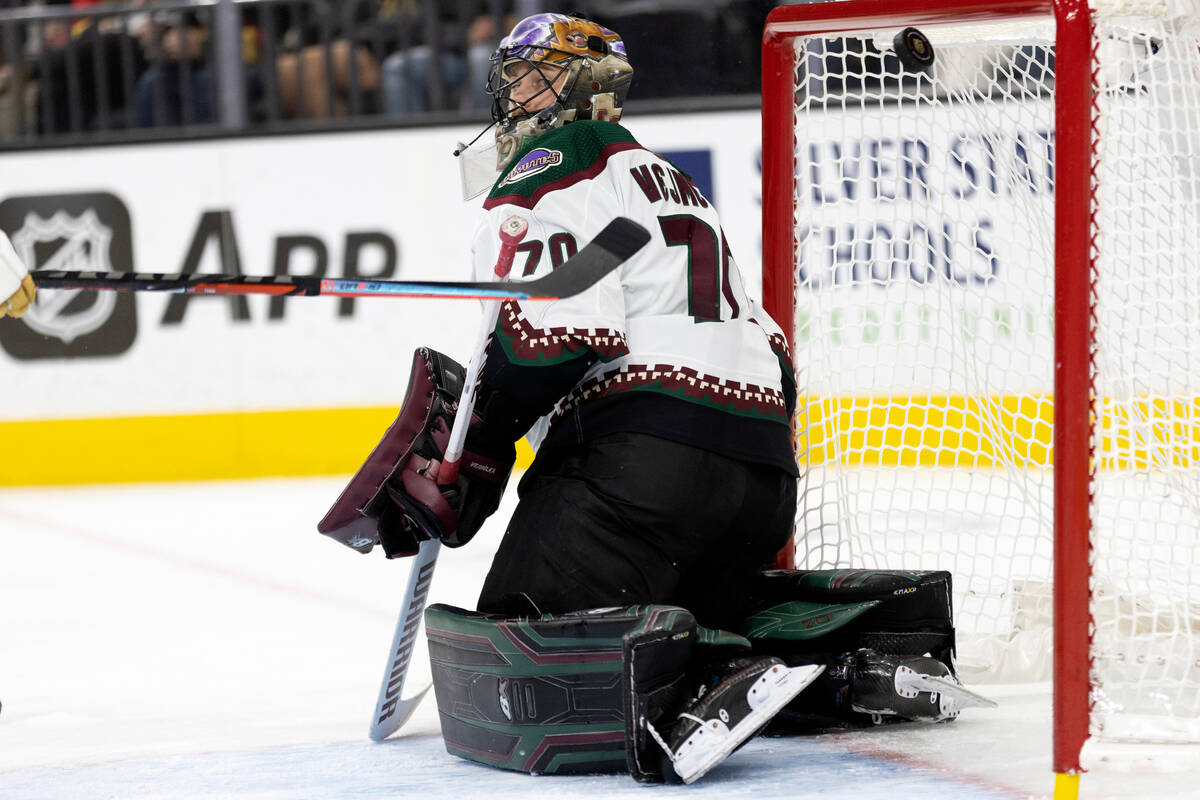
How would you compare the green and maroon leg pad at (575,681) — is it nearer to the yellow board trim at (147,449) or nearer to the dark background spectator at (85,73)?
the yellow board trim at (147,449)

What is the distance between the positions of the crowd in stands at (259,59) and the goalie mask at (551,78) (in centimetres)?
369

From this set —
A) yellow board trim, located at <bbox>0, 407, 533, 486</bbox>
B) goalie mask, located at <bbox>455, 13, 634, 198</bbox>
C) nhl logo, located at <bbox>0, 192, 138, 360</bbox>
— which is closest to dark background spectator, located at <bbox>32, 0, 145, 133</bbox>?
nhl logo, located at <bbox>0, 192, 138, 360</bbox>

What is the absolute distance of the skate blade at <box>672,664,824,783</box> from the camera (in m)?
1.91

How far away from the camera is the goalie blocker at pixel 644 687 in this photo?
6.32 ft

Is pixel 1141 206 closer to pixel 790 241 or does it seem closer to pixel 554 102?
pixel 790 241

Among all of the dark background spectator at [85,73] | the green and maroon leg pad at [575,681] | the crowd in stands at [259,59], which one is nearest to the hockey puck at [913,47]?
the green and maroon leg pad at [575,681]

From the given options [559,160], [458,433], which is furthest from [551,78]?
[458,433]

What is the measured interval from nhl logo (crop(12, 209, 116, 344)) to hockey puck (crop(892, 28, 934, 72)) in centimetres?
404

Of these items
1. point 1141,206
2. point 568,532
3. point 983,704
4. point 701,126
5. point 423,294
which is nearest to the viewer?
point 423,294

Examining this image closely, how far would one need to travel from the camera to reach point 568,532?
6.73 ft

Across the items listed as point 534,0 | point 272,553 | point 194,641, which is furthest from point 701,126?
point 194,641

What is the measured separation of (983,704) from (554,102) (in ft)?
3.29

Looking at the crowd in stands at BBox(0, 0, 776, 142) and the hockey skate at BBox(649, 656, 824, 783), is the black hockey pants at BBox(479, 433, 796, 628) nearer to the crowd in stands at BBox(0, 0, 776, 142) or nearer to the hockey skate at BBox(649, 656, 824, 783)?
the hockey skate at BBox(649, 656, 824, 783)

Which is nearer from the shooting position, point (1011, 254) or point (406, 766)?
point (406, 766)
